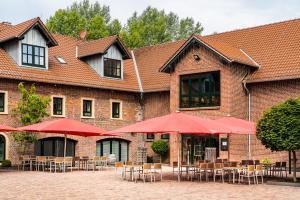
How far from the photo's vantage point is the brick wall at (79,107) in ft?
86.7

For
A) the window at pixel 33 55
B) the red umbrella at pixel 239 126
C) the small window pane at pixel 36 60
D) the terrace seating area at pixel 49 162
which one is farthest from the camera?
the small window pane at pixel 36 60

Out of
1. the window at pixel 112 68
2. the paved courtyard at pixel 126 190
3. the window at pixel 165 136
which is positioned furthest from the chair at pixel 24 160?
the window at pixel 165 136

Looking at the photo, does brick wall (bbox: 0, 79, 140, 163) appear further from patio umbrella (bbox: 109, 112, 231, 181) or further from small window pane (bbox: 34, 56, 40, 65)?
patio umbrella (bbox: 109, 112, 231, 181)

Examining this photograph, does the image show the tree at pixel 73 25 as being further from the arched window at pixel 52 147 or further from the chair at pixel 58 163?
the chair at pixel 58 163

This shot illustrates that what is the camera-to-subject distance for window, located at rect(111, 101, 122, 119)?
31.8 metres

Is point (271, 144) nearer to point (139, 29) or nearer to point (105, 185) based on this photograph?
point (105, 185)

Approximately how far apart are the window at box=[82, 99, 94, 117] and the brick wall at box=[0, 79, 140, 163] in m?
0.32

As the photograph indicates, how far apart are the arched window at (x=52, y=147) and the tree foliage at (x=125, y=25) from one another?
2056cm

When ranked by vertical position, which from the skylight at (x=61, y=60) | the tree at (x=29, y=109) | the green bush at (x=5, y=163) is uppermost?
the skylight at (x=61, y=60)

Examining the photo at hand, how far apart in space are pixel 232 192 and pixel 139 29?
136 feet

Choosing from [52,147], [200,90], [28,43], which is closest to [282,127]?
[200,90]

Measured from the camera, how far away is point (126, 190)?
51.0 feet

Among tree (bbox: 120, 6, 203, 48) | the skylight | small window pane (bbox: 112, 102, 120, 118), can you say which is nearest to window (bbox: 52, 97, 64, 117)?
the skylight

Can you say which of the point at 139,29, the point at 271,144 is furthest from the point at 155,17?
the point at 271,144
